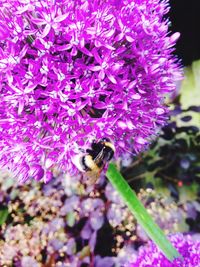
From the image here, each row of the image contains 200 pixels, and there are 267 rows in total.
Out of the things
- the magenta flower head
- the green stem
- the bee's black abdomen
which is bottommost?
the green stem

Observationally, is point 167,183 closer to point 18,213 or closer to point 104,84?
point 18,213

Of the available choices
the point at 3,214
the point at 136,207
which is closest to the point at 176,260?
the point at 136,207

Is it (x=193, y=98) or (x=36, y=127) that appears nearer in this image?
(x=36, y=127)

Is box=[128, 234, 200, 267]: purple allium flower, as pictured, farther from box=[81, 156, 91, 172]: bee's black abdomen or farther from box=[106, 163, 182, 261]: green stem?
box=[81, 156, 91, 172]: bee's black abdomen

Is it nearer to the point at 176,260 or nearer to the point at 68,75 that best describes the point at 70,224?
the point at 176,260

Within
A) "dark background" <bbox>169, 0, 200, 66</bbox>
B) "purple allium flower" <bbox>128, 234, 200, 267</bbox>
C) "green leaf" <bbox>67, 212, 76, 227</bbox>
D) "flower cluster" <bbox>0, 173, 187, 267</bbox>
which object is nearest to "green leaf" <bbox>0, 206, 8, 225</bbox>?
"flower cluster" <bbox>0, 173, 187, 267</bbox>

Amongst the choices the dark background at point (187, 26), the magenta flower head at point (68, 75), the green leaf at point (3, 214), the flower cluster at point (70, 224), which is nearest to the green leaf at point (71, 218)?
the flower cluster at point (70, 224)

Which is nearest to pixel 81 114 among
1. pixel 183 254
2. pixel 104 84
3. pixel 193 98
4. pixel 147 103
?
pixel 104 84
